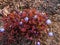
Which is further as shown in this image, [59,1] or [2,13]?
[59,1]

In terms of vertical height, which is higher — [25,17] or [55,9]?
[25,17]

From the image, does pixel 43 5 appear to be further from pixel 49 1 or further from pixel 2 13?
pixel 2 13

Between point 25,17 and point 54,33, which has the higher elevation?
point 25,17

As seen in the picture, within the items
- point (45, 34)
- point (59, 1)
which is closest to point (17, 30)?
point (45, 34)

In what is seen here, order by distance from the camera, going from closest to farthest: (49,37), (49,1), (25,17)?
(25,17), (49,37), (49,1)

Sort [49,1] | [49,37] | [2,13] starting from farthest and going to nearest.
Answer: [49,1] < [2,13] < [49,37]

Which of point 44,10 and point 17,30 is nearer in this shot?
point 17,30

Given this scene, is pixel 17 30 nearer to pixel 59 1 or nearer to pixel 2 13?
pixel 2 13

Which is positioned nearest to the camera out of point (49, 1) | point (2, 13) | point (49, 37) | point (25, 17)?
point (25, 17)

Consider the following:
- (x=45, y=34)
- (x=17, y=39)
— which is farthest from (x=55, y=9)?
(x=17, y=39)
